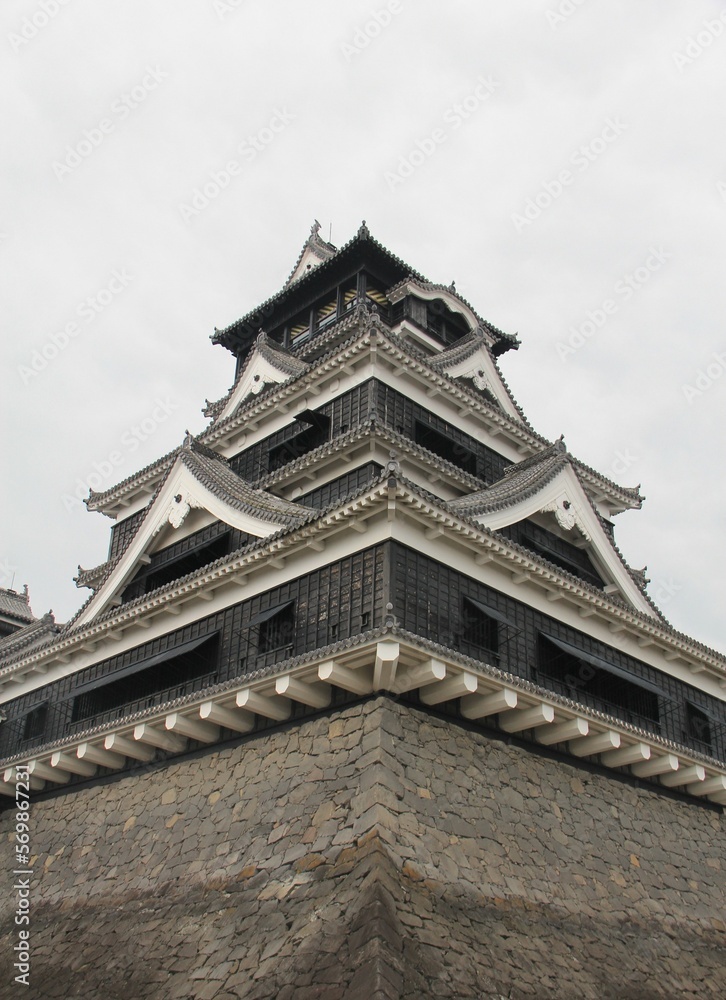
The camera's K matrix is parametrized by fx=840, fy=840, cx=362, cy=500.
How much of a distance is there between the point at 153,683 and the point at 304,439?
674 cm

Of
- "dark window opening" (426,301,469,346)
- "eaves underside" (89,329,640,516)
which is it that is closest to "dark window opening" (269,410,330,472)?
"eaves underside" (89,329,640,516)

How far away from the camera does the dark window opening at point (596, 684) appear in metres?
15.7

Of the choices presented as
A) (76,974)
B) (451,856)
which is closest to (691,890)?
(451,856)

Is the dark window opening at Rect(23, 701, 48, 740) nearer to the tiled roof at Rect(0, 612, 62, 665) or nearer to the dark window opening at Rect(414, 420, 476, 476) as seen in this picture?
the tiled roof at Rect(0, 612, 62, 665)

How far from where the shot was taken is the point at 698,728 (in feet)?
60.1

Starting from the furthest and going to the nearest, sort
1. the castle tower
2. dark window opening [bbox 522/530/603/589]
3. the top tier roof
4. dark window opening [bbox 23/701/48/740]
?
the top tier roof → dark window opening [bbox 23/701/48/740] → dark window opening [bbox 522/530/603/589] → the castle tower

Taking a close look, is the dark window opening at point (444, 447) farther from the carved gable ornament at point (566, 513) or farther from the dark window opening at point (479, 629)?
the dark window opening at point (479, 629)

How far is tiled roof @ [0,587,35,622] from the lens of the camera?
32719 mm

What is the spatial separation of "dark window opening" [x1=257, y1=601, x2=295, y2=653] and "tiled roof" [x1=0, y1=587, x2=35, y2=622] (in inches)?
827

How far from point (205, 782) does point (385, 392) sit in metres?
9.34

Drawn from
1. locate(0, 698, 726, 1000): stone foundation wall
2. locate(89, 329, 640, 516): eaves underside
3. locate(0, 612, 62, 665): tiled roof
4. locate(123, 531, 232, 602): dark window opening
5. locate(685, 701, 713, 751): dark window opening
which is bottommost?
locate(0, 698, 726, 1000): stone foundation wall

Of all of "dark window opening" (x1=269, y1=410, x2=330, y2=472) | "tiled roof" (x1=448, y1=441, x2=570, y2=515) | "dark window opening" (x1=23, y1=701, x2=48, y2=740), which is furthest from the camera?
"dark window opening" (x1=269, y1=410, x2=330, y2=472)

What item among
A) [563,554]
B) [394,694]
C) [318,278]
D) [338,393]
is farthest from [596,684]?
[318,278]

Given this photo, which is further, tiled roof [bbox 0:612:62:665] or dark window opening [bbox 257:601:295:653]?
tiled roof [bbox 0:612:62:665]
